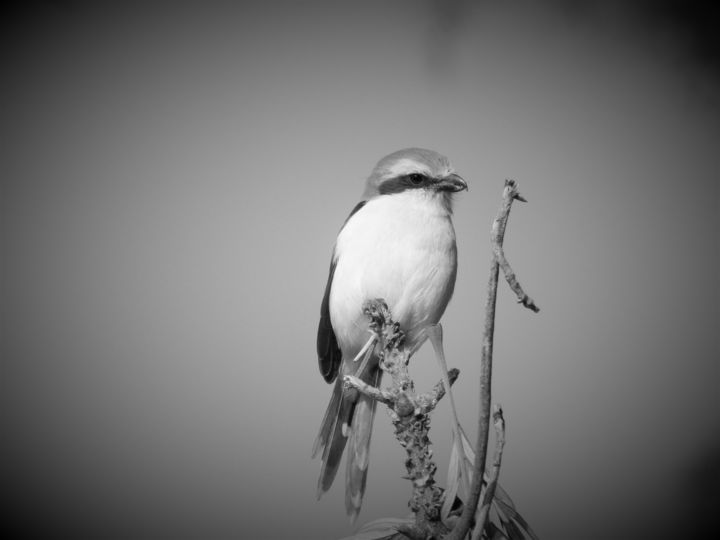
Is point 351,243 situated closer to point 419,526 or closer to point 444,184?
point 444,184

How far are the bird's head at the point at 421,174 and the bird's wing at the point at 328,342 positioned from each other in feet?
1.17

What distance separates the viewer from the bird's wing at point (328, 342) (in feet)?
11.5

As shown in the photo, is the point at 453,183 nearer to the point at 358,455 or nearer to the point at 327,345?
the point at 327,345

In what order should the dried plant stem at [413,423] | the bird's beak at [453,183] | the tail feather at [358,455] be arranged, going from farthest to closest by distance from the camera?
1. the bird's beak at [453,183]
2. the tail feather at [358,455]
3. the dried plant stem at [413,423]

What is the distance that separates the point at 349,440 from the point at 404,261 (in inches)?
47.0

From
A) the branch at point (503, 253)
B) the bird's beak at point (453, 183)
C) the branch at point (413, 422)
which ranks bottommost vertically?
the branch at point (413, 422)

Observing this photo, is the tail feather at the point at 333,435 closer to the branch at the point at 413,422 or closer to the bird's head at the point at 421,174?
the branch at the point at 413,422

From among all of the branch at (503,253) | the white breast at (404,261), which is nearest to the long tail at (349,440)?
the white breast at (404,261)

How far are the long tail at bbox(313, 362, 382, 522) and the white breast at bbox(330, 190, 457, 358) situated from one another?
1.77ft

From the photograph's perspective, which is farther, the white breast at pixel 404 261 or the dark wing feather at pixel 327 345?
the dark wing feather at pixel 327 345

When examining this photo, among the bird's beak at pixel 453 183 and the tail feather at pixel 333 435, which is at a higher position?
the bird's beak at pixel 453 183

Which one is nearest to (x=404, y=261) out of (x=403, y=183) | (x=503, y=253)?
(x=403, y=183)

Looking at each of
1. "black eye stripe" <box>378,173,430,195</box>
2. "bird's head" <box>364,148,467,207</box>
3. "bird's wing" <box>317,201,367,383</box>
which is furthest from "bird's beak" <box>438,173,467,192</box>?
"bird's wing" <box>317,201,367,383</box>

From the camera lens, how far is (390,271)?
9.12 ft
